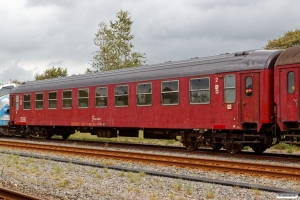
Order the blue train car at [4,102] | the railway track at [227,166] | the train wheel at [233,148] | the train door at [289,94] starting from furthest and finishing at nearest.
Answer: the blue train car at [4,102], the train wheel at [233,148], the train door at [289,94], the railway track at [227,166]

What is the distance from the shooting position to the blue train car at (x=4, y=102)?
29641 millimetres

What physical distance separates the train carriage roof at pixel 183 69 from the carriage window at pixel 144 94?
291 millimetres

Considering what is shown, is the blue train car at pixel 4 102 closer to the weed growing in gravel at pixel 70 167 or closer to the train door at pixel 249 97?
the weed growing in gravel at pixel 70 167

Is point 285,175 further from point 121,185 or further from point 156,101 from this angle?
point 156,101

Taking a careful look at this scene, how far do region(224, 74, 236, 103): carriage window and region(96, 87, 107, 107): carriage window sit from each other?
7.28 metres

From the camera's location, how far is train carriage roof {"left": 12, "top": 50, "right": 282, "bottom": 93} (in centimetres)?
1493

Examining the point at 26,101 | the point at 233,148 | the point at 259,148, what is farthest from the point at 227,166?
the point at 26,101

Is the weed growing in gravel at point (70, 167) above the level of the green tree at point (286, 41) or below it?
below

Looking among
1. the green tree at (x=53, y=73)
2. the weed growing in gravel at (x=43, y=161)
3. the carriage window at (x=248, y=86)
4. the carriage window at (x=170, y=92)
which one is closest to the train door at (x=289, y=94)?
the carriage window at (x=248, y=86)

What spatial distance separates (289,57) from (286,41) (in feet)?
117

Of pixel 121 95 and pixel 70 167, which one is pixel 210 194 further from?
pixel 121 95

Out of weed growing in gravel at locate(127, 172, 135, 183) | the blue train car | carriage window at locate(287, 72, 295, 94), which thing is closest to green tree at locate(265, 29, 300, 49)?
the blue train car

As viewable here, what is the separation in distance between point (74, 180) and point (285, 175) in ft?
16.4

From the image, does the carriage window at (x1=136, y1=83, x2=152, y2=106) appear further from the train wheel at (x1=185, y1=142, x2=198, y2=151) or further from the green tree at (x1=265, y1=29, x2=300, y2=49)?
the green tree at (x1=265, y1=29, x2=300, y2=49)
